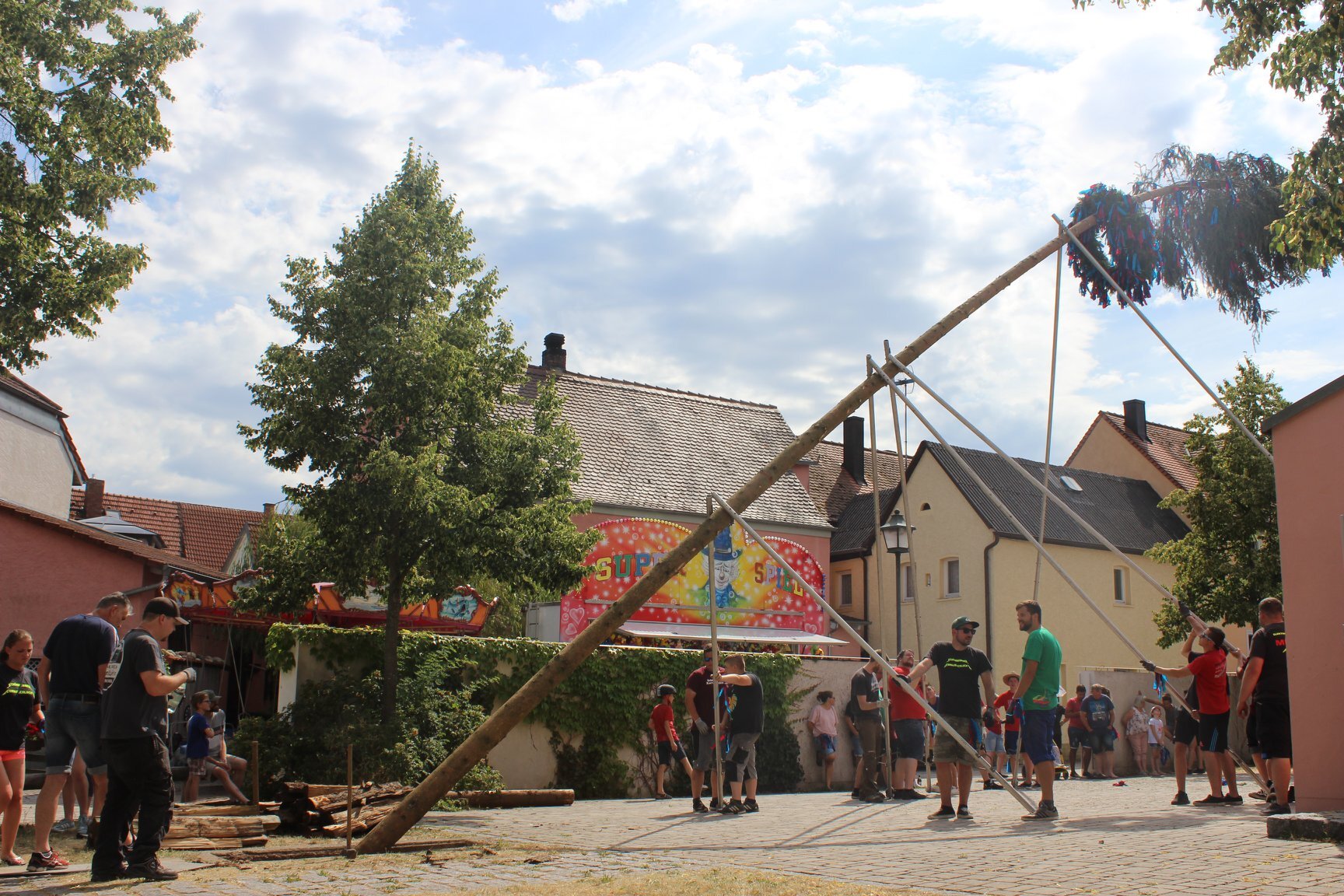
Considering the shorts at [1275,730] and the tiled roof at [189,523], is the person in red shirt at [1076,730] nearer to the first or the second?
the shorts at [1275,730]

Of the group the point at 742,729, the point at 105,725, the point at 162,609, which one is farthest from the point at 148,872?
the point at 742,729

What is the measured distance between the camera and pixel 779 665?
18.9 metres

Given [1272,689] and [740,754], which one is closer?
[1272,689]

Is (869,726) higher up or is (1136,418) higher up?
(1136,418)

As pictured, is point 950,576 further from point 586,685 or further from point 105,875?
point 105,875

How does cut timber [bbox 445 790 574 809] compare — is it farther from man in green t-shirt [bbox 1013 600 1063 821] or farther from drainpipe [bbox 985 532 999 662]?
drainpipe [bbox 985 532 999 662]

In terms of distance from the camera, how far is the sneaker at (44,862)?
754cm

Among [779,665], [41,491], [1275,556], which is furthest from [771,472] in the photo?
[41,491]

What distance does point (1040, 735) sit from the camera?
10219 millimetres

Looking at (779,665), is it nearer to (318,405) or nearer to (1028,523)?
(318,405)

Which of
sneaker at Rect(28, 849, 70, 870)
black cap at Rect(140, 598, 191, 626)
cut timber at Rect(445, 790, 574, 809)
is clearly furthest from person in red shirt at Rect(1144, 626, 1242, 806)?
sneaker at Rect(28, 849, 70, 870)

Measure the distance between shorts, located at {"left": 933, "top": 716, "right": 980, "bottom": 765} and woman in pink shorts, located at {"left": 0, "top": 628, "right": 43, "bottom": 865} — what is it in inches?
272

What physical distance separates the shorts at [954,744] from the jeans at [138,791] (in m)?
6.06

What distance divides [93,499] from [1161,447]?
3811cm
